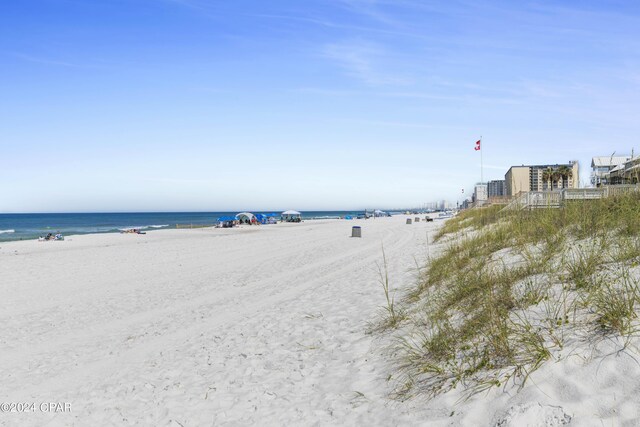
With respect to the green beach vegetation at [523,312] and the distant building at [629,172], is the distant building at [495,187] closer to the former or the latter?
the distant building at [629,172]

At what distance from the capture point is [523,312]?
4.17 metres

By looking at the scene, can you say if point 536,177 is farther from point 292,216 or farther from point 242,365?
point 242,365

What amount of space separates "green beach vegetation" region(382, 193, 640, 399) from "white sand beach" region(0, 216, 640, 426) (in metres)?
0.24

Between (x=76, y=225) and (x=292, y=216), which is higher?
(x=292, y=216)

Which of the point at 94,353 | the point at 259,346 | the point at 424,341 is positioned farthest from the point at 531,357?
the point at 94,353

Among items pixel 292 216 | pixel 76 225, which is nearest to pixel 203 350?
pixel 292 216

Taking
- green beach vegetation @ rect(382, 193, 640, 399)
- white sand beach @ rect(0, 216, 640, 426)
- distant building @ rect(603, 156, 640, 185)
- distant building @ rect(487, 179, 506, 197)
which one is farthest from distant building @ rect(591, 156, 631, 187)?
distant building @ rect(487, 179, 506, 197)

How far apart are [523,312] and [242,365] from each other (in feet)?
10.5

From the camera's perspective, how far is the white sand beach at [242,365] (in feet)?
9.68

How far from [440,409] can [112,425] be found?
2980 mm

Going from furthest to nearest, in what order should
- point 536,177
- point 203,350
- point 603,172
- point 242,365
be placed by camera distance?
point 536,177 < point 603,172 < point 203,350 < point 242,365

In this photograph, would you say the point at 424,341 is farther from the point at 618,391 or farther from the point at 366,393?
the point at 618,391

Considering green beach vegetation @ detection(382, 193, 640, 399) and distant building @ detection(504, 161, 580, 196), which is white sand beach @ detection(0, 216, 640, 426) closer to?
green beach vegetation @ detection(382, 193, 640, 399)

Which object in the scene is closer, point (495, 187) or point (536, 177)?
point (536, 177)
